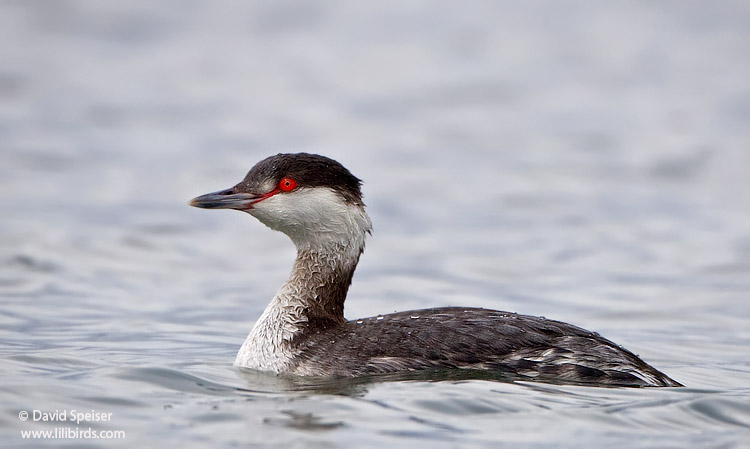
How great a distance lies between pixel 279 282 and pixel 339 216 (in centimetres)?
616

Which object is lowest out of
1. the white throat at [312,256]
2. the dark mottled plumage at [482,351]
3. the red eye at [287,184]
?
the dark mottled plumage at [482,351]

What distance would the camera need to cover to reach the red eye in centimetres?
951

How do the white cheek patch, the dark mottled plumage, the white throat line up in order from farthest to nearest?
1. the white cheek patch
2. the white throat
3. the dark mottled plumage

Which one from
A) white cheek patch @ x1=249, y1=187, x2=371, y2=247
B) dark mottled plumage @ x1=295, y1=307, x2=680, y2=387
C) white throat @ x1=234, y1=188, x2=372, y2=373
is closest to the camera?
dark mottled plumage @ x1=295, y1=307, x2=680, y2=387

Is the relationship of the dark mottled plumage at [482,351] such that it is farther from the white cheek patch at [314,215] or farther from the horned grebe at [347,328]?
the white cheek patch at [314,215]

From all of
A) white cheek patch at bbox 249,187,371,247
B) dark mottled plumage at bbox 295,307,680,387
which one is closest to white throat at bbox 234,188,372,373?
white cheek patch at bbox 249,187,371,247

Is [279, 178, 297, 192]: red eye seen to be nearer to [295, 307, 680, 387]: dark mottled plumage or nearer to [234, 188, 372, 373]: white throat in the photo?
[234, 188, 372, 373]: white throat

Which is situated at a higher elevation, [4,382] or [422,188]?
[422,188]

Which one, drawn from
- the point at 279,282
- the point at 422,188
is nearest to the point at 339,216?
the point at 279,282

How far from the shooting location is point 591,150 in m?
22.5

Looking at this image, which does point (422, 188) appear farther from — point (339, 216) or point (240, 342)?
point (339, 216)

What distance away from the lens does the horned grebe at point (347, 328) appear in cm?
859

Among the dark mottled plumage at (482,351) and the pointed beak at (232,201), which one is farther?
the pointed beak at (232,201)

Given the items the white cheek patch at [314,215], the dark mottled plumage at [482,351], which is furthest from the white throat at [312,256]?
the dark mottled plumage at [482,351]
